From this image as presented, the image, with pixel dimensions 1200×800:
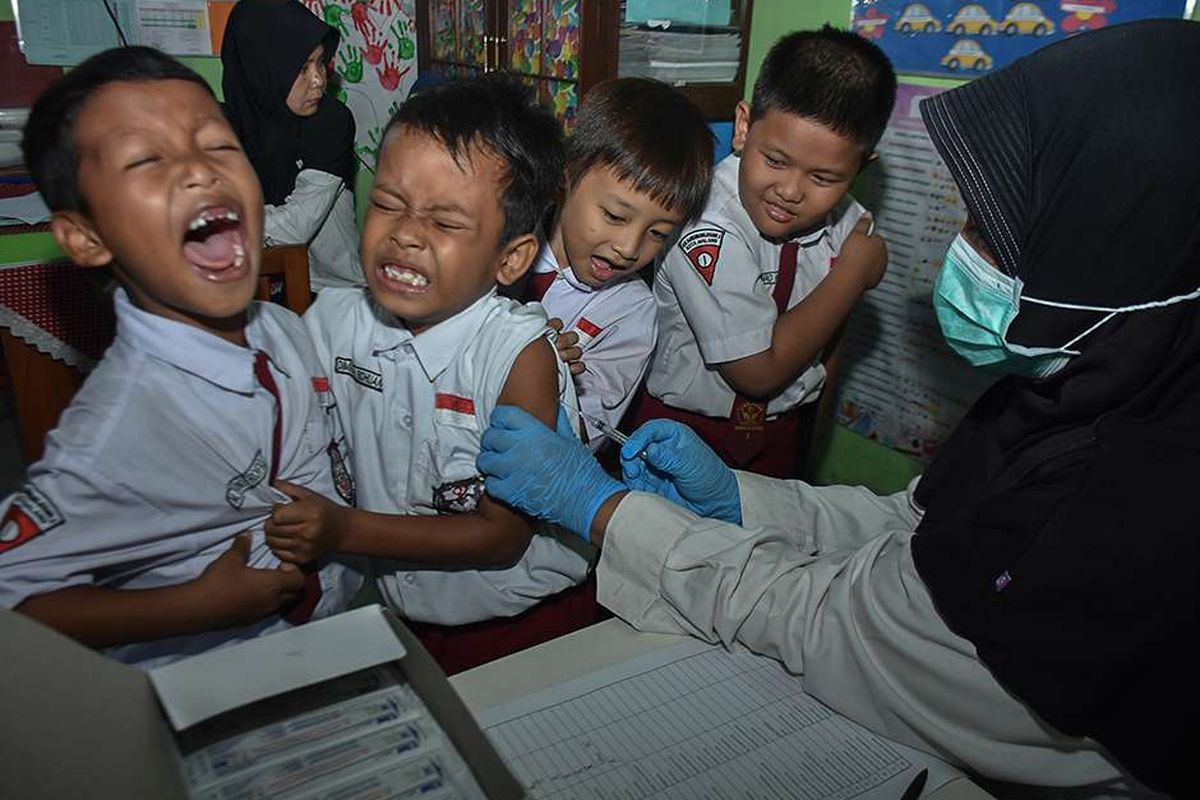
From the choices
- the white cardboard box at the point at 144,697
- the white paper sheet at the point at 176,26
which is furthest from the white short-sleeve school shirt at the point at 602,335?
the white paper sheet at the point at 176,26

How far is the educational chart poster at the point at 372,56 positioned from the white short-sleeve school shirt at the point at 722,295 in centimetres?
282

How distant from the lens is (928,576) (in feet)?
3.19

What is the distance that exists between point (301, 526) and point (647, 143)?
976 millimetres

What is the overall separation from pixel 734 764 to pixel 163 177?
91 centimetres

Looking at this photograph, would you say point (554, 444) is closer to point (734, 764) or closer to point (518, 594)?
point (518, 594)

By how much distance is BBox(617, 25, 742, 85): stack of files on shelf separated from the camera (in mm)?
2633

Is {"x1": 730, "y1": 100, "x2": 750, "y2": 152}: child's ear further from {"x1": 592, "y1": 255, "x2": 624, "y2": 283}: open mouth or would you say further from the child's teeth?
the child's teeth

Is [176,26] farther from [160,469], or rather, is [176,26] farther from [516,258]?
[160,469]

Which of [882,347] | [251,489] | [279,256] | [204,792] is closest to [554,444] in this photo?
[251,489]

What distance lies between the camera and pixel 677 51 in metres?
2.65

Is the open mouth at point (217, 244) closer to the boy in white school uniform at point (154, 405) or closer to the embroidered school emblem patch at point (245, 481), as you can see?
the boy in white school uniform at point (154, 405)

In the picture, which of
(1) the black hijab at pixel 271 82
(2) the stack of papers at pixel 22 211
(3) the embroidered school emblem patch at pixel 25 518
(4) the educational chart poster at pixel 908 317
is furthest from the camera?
(1) the black hijab at pixel 271 82

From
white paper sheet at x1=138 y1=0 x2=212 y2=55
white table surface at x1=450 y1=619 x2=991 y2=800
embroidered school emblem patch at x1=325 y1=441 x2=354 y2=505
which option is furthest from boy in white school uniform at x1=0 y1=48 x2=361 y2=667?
white paper sheet at x1=138 y1=0 x2=212 y2=55

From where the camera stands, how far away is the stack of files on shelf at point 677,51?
8.64ft
